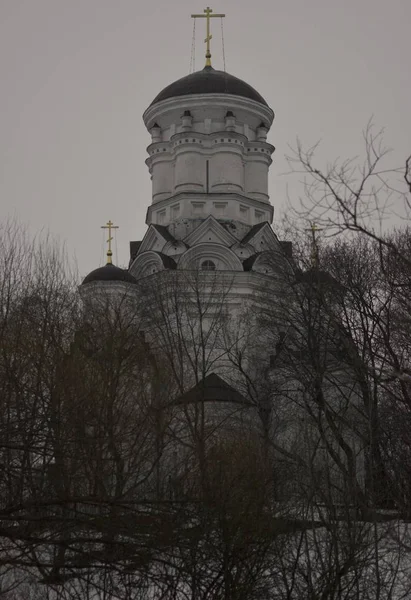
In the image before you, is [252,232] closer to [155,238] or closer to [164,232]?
[164,232]

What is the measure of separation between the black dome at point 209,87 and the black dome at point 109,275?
6768 millimetres

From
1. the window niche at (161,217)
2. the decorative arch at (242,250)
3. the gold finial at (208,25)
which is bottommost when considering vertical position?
the decorative arch at (242,250)

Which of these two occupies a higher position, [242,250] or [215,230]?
[215,230]

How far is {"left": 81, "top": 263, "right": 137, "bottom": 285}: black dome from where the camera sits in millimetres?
34562

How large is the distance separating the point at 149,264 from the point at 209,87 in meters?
6.82

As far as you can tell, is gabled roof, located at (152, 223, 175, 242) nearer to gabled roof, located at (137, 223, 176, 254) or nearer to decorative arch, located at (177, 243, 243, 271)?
gabled roof, located at (137, 223, 176, 254)

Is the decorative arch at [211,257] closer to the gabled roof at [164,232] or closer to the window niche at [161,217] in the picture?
the gabled roof at [164,232]

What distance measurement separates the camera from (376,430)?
62.4 ft

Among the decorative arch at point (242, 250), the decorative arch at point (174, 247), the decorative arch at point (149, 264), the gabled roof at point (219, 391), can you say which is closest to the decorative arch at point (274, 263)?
the decorative arch at point (242, 250)

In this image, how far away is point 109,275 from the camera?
114 ft

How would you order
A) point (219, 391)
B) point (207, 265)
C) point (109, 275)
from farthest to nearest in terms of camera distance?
point (207, 265) → point (109, 275) → point (219, 391)

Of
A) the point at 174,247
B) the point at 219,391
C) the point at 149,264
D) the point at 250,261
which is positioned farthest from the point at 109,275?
the point at 219,391

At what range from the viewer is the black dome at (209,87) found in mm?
37906

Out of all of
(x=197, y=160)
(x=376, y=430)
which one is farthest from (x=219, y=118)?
(x=376, y=430)
